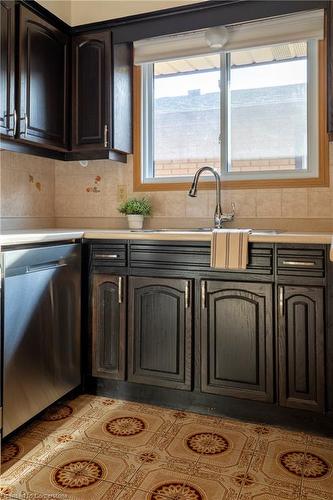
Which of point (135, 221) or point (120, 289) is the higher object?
point (135, 221)

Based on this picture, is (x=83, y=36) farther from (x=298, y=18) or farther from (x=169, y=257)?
(x=169, y=257)

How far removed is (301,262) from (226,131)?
117 centimetres

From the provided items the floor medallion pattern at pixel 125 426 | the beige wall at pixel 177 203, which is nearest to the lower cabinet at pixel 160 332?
the floor medallion pattern at pixel 125 426

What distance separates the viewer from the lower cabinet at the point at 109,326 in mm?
2217

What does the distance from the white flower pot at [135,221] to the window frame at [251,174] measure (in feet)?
0.77

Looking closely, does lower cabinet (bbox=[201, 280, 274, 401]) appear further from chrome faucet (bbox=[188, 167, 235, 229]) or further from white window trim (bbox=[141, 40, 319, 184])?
white window trim (bbox=[141, 40, 319, 184])

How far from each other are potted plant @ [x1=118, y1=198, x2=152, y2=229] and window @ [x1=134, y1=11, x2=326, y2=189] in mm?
197

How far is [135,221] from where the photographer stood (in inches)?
106

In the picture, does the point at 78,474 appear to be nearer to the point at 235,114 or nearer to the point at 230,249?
the point at 230,249

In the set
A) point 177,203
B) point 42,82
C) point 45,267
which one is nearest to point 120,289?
point 45,267

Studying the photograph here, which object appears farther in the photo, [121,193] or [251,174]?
[121,193]

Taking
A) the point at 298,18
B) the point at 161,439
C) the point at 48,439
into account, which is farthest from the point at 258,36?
the point at 48,439

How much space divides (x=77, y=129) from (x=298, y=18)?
1.47 m

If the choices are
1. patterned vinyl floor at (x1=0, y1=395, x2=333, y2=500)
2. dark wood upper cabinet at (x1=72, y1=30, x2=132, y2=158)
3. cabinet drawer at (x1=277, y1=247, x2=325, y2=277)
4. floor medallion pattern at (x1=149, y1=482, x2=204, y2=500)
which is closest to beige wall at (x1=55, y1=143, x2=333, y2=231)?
dark wood upper cabinet at (x1=72, y1=30, x2=132, y2=158)
